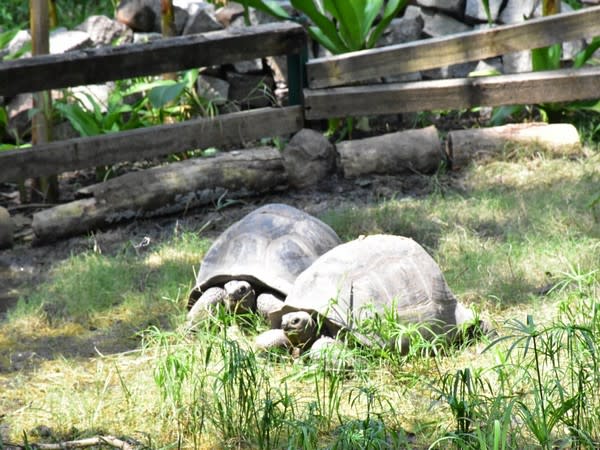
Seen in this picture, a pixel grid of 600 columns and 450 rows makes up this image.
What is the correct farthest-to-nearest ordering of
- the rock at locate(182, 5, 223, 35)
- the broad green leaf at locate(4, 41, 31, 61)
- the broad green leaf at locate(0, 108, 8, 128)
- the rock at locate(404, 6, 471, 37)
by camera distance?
1. the rock at locate(404, 6, 471, 37)
2. the rock at locate(182, 5, 223, 35)
3. the broad green leaf at locate(4, 41, 31, 61)
4. the broad green leaf at locate(0, 108, 8, 128)

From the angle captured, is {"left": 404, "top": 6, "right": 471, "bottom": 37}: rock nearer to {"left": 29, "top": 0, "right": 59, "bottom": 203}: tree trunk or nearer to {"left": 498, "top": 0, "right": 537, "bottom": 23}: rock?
{"left": 498, "top": 0, "right": 537, "bottom": 23}: rock

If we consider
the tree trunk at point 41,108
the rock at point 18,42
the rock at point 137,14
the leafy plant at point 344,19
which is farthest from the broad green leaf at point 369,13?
the rock at point 18,42

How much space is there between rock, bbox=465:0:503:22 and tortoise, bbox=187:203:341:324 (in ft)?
13.6

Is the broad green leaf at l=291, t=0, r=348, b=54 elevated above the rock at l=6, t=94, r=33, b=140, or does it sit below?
above

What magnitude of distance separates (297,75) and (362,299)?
11.7ft

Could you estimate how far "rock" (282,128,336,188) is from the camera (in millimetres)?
6973

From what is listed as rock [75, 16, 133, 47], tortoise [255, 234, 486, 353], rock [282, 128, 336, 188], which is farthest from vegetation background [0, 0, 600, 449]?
rock [75, 16, 133, 47]

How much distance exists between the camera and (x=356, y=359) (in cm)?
400

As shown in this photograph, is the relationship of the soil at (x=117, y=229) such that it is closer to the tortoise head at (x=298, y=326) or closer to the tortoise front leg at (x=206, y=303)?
the tortoise front leg at (x=206, y=303)

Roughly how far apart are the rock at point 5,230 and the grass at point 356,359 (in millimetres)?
635

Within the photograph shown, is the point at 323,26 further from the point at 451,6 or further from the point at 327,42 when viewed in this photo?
the point at 451,6

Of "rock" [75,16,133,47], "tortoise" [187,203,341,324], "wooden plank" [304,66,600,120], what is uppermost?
"rock" [75,16,133,47]

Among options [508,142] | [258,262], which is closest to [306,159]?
[508,142]

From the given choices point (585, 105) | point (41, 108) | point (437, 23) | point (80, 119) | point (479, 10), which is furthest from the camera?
point (437, 23)
